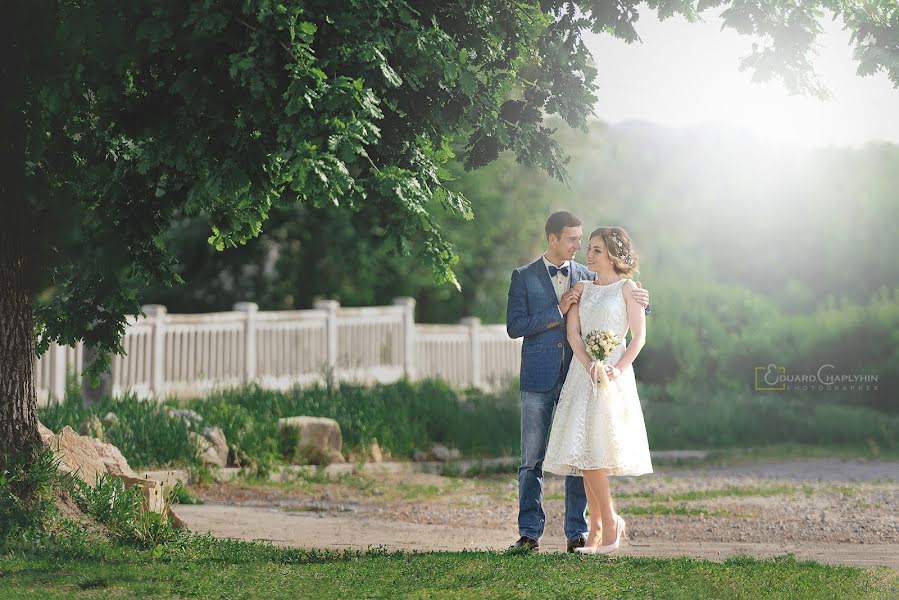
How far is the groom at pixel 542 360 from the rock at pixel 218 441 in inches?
243

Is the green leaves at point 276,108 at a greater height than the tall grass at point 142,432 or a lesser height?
greater

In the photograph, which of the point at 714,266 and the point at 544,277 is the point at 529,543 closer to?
the point at 544,277

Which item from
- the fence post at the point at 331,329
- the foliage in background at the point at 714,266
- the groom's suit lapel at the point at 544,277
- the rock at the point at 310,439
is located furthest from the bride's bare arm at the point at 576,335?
the fence post at the point at 331,329

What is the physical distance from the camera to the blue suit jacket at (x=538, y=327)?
25.7ft

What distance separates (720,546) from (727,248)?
28.1 m

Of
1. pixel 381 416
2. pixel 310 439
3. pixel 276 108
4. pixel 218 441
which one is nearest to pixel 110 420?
pixel 218 441

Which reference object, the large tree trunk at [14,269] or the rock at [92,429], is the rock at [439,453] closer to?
the rock at [92,429]

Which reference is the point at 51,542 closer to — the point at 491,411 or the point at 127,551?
the point at 127,551

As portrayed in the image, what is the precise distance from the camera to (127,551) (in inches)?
307

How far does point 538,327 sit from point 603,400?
2.11 feet

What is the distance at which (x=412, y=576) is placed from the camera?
6949 mm

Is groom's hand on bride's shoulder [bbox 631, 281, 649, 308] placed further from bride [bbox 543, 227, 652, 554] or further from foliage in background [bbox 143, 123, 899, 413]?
foliage in background [bbox 143, 123, 899, 413]

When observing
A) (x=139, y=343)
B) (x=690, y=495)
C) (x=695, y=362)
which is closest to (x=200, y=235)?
(x=139, y=343)

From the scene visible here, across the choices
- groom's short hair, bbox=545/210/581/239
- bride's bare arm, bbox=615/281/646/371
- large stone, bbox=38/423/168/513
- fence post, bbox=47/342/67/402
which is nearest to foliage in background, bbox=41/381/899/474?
fence post, bbox=47/342/67/402
